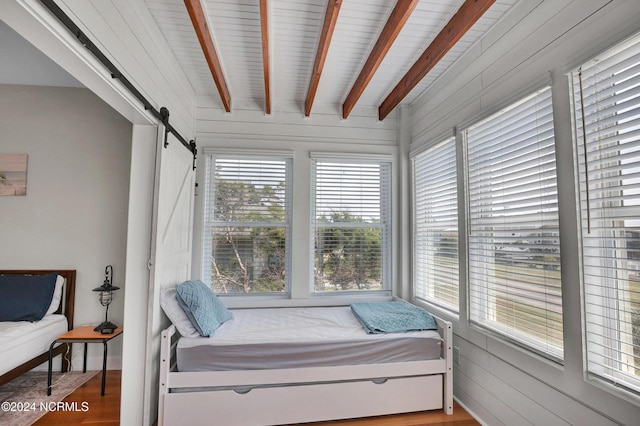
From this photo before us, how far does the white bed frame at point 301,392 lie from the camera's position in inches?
84.0

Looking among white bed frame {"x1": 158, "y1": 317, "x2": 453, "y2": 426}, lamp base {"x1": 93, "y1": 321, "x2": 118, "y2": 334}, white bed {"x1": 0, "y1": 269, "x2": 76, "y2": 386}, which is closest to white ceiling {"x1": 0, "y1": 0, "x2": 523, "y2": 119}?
white bed {"x1": 0, "y1": 269, "x2": 76, "y2": 386}

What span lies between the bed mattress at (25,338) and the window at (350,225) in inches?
99.5

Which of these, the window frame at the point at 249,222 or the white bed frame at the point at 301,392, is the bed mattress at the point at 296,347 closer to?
the white bed frame at the point at 301,392

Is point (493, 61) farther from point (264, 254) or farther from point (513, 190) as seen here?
point (264, 254)

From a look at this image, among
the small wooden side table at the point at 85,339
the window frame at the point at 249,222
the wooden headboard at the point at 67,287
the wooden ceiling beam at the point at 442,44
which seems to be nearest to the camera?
the wooden ceiling beam at the point at 442,44

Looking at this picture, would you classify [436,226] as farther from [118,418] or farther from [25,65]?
[25,65]

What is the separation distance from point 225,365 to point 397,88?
2.92 m

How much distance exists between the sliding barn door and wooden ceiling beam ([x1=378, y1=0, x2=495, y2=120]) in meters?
2.16

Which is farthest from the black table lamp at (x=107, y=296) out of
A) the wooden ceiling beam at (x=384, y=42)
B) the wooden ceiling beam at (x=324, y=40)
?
the wooden ceiling beam at (x=384, y=42)

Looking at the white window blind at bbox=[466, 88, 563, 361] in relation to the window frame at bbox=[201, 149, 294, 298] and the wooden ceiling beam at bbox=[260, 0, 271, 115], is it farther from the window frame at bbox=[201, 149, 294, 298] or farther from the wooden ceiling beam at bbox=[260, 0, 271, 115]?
the window frame at bbox=[201, 149, 294, 298]

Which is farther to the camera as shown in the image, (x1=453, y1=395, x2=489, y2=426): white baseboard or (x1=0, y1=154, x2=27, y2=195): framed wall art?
(x1=0, y1=154, x2=27, y2=195): framed wall art

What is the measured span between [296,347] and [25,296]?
264 cm

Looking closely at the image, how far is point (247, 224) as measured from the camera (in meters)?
3.42

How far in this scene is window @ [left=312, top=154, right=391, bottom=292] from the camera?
3529mm
